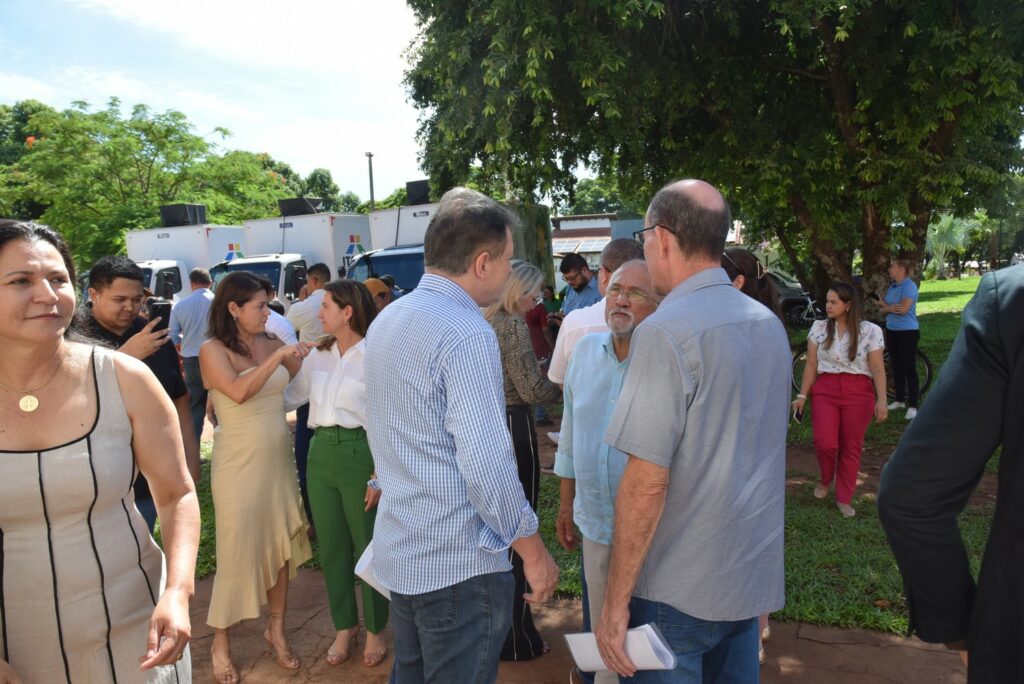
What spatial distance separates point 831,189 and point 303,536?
8.04m

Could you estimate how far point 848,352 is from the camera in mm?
5891

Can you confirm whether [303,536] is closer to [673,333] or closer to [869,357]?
[673,333]

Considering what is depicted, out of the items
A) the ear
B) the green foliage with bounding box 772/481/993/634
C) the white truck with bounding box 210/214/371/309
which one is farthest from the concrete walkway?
the white truck with bounding box 210/214/371/309

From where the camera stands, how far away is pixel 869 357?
19.3 feet

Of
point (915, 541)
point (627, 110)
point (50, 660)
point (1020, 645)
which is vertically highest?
point (627, 110)

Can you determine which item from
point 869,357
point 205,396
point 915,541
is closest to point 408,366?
point 915,541

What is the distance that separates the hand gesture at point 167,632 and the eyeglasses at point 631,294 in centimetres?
179

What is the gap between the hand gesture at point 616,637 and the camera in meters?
2.10

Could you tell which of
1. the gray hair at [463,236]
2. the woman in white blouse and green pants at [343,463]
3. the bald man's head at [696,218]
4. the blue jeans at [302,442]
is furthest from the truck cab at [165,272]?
the bald man's head at [696,218]

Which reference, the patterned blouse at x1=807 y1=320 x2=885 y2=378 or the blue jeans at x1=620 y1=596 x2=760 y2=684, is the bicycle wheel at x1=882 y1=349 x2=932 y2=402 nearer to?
the patterned blouse at x1=807 y1=320 x2=885 y2=378

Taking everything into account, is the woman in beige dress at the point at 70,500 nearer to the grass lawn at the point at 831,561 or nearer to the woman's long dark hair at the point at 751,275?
the woman's long dark hair at the point at 751,275

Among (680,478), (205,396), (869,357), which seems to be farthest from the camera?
(205,396)

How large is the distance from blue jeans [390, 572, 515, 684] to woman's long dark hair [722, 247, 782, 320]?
2.35 meters

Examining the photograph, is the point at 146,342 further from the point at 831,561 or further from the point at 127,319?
the point at 831,561
